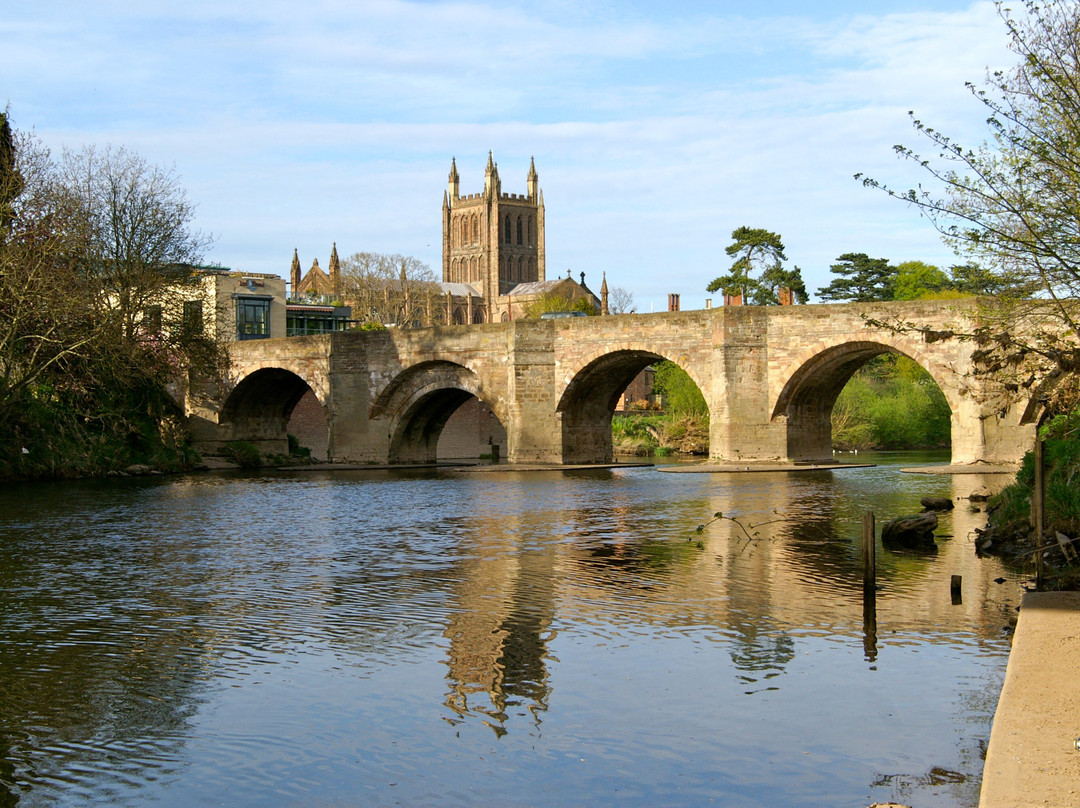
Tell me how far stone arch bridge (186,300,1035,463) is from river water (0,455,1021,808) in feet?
41.3

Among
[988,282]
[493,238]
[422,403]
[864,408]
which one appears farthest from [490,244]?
[988,282]

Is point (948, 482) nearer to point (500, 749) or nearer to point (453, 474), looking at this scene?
point (453, 474)

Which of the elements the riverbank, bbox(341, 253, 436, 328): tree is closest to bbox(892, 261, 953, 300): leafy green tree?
bbox(341, 253, 436, 328): tree

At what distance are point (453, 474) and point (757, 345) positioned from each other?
10104mm

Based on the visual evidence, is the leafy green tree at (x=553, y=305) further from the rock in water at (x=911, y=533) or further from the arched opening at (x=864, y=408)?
the rock in water at (x=911, y=533)

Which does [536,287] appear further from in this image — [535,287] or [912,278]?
[912,278]

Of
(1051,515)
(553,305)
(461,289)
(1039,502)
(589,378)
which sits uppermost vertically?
(461,289)

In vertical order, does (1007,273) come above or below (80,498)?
above

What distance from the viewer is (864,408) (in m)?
49.8

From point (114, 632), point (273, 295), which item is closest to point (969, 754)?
point (114, 632)

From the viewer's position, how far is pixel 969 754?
7.40m

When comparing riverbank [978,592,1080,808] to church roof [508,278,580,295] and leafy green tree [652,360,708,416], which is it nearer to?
leafy green tree [652,360,708,416]

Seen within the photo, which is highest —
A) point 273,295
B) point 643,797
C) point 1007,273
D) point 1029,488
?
point 273,295

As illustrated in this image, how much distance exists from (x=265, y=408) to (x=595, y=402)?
15094mm
